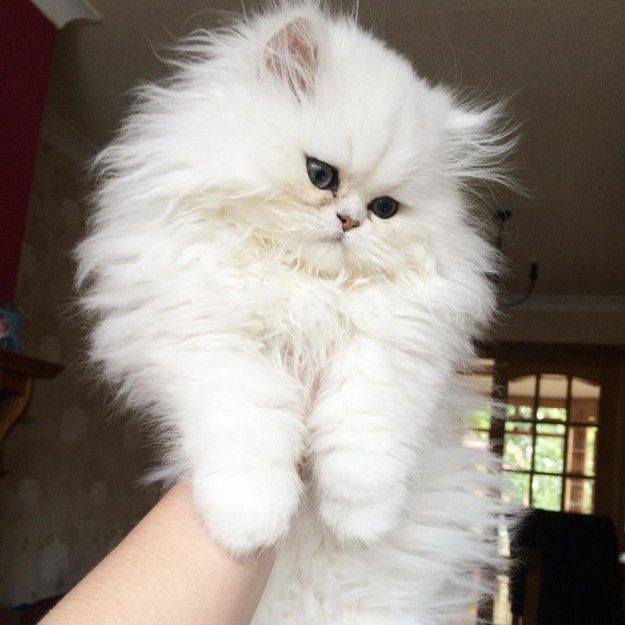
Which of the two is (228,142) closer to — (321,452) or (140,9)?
(321,452)

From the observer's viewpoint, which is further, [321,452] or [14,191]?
[14,191]

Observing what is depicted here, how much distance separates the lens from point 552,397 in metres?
5.37

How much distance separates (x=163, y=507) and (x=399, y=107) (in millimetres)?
520

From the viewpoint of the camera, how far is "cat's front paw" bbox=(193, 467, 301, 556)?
627mm

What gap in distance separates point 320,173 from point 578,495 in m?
5.03

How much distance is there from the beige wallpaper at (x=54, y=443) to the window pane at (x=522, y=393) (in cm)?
303

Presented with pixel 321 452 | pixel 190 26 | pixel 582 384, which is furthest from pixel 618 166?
pixel 321 452

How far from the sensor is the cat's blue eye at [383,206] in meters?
0.82

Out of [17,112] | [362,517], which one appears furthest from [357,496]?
[17,112]

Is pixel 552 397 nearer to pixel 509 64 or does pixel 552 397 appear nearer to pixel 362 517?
pixel 509 64

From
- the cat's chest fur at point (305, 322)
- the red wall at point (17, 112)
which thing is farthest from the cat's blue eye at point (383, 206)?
the red wall at point (17, 112)

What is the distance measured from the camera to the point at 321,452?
2.29 feet

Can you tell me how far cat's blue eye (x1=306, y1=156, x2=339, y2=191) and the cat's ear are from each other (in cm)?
10

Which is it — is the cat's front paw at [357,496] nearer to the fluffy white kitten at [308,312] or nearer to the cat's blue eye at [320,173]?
the fluffy white kitten at [308,312]
